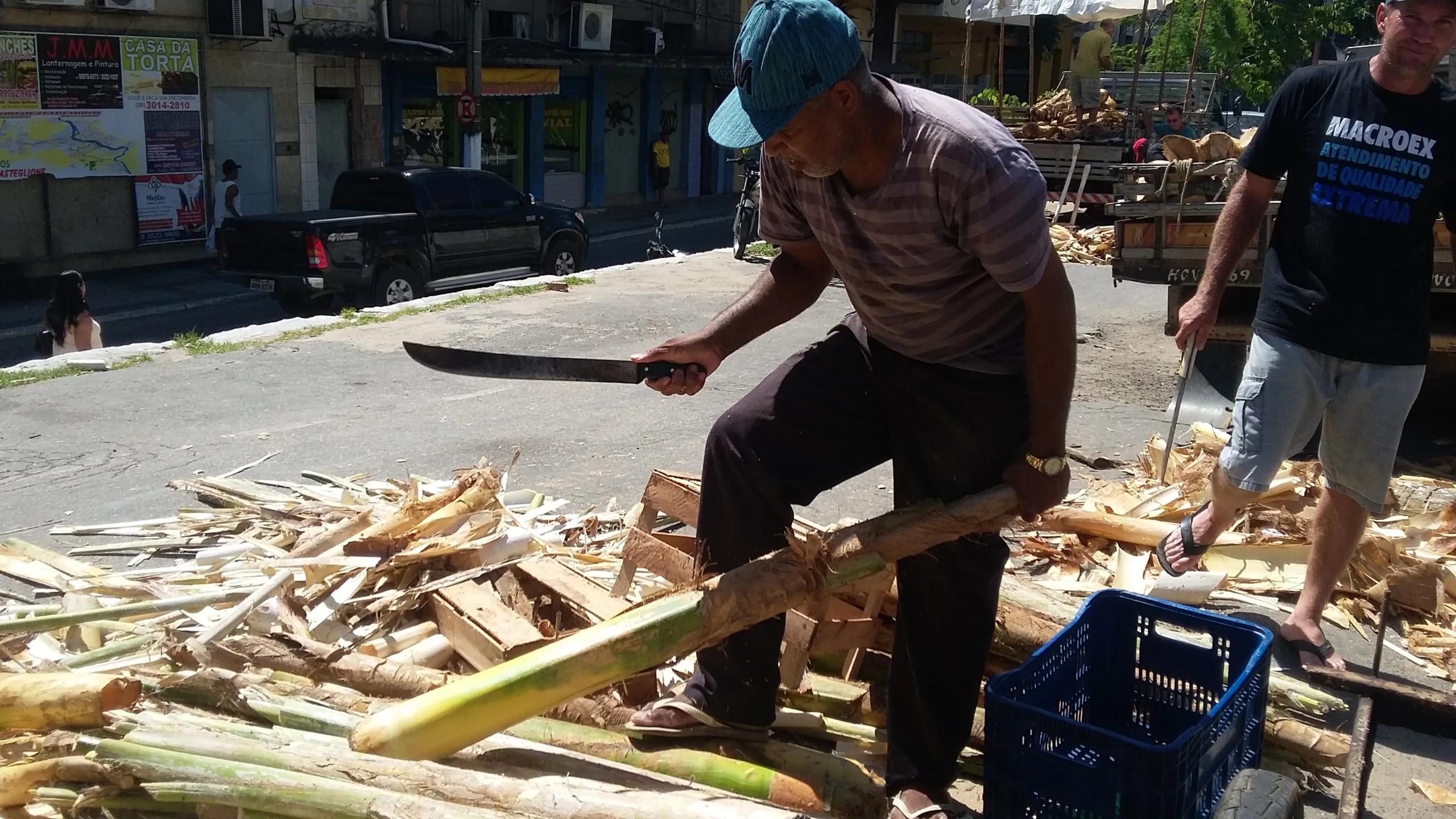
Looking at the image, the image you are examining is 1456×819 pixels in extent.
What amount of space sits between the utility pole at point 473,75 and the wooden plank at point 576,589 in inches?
796

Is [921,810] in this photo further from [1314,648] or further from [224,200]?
[224,200]

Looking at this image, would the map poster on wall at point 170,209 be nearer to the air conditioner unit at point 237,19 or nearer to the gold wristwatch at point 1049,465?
the air conditioner unit at point 237,19

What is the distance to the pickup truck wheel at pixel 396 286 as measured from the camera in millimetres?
15180

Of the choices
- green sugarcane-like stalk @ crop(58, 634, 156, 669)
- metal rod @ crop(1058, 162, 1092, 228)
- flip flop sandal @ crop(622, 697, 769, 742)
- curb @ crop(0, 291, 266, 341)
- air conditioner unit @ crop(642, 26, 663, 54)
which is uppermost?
air conditioner unit @ crop(642, 26, 663, 54)

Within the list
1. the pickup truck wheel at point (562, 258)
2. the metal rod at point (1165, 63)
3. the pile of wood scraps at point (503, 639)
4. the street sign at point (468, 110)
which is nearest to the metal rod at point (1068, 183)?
the metal rod at point (1165, 63)

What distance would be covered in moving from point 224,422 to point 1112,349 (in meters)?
7.53

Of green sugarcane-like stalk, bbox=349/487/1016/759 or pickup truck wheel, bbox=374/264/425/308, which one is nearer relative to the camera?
green sugarcane-like stalk, bbox=349/487/1016/759

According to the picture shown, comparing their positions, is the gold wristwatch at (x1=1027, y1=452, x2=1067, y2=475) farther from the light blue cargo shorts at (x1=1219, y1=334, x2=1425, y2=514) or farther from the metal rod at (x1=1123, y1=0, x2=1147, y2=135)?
the metal rod at (x1=1123, y1=0, x2=1147, y2=135)

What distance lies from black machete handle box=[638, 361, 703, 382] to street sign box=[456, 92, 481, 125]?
21.8 metres

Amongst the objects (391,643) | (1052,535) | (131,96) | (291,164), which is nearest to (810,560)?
(391,643)

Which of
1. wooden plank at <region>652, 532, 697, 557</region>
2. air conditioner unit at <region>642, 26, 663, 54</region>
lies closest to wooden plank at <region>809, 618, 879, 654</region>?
wooden plank at <region>652, 532, 697, 557</region>

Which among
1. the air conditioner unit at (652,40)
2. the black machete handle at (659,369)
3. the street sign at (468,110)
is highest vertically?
the air conditioner unit at (652,40)

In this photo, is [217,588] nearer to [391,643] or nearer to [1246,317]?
[391,643]

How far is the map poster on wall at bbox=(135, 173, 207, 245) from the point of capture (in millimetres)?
20516
